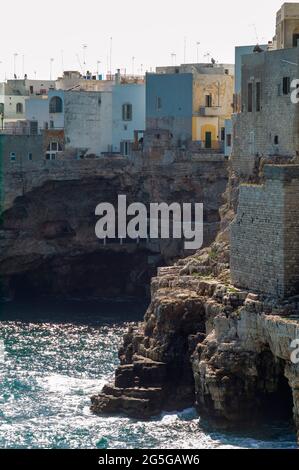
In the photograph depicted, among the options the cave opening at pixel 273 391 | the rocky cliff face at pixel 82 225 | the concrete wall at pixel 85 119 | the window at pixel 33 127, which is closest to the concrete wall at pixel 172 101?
the rocky cliff face at pixel 82 225

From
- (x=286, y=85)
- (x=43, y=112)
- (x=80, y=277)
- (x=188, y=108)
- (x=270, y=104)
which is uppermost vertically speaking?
(x=286, y=85)

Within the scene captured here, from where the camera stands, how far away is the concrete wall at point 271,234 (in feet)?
190

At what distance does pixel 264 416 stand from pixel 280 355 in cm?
350

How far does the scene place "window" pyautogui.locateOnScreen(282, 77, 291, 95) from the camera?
6262cm

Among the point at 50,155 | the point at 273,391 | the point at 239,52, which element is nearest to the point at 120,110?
the point at 50,155

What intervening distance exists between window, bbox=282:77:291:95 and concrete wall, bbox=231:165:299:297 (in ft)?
14.5

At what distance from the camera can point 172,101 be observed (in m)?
88.4

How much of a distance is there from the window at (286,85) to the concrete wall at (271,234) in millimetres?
4428

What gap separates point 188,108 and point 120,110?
5.79m

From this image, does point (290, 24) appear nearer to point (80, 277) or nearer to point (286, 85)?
point (286, 85)

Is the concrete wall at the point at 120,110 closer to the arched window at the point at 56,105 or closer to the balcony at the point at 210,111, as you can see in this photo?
the arched window at the point at 56,105

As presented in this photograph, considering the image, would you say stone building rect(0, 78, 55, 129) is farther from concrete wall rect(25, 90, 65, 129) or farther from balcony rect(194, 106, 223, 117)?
balcony rect(194, 106, 223, 117)

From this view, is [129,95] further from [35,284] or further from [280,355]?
[280,355]
